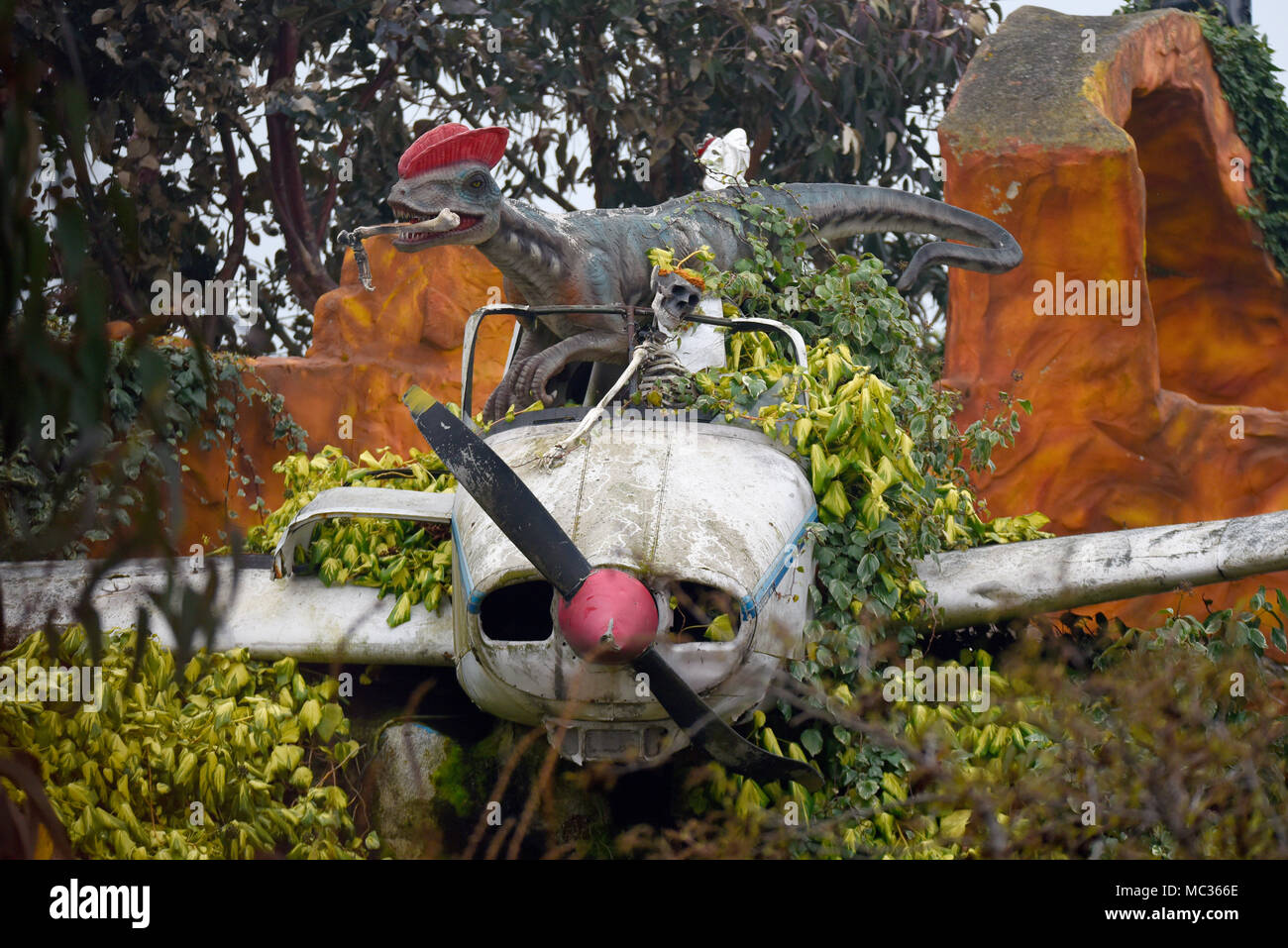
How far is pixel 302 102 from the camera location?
1164 cm

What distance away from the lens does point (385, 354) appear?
11398 mm

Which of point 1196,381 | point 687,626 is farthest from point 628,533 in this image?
point 1196,381

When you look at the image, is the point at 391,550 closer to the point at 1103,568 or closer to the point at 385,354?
the point at 1103,568

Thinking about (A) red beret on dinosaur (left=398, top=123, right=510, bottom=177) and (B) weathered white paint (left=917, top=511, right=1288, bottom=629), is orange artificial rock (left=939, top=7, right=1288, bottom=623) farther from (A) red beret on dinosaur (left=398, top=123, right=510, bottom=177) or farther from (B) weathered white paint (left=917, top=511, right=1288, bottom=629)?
(A) red beret on dinosaur (left=398, top=123, right=510, bottom=177)

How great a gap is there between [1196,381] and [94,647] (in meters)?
10.6

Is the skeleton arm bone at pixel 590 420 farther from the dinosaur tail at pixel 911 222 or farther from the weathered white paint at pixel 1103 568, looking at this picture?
the dinosaur tail at pixel 911 222

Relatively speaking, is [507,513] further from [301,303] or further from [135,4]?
[301,303]

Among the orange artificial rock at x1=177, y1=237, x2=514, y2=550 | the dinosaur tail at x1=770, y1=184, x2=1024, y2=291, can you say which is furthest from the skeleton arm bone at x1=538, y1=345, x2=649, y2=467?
the orange artificial rock at x1=177, y1=237, x2=514, y2=550

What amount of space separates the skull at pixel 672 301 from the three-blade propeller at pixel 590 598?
1254 mm
